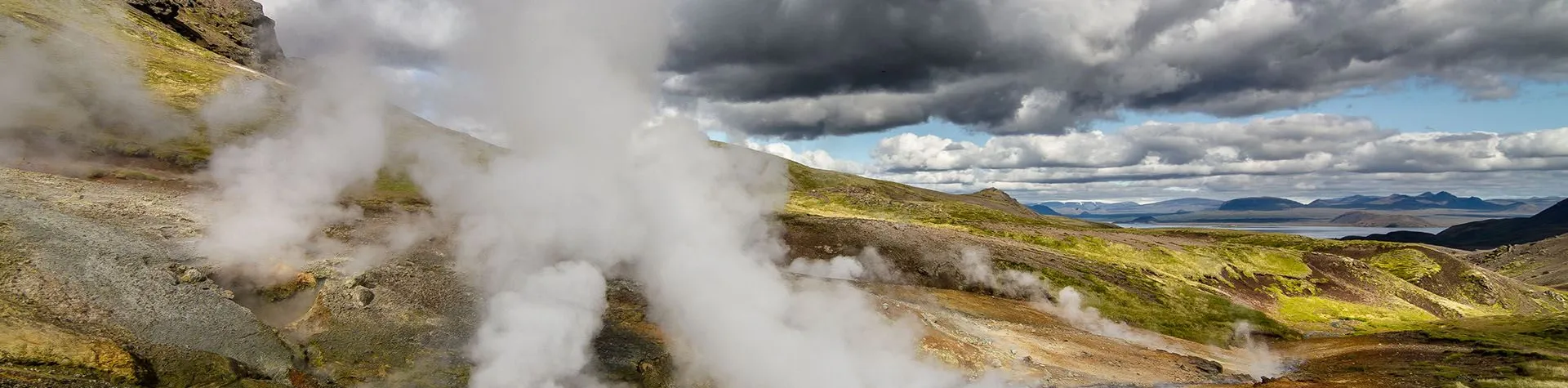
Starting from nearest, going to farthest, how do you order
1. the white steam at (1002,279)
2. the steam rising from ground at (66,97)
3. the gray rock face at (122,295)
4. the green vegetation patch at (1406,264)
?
the gray rock face at (122,295) < the steam rising from ground at (66,97) < the white steam at (1002,279) < the green vegetation patch at (1406,264)

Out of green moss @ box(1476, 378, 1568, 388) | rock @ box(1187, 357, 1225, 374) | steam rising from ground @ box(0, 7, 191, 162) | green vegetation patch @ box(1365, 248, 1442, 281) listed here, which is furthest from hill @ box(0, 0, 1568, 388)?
green moss @ box(1476, 378, 1568, 388)

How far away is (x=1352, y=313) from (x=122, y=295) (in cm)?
12137

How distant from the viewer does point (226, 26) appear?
519ft

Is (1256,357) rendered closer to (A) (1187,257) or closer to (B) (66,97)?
(A) (1187,257)

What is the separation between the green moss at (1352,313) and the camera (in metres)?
86.2

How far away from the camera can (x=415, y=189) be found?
70000mm

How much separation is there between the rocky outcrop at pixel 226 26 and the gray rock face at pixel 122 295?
13791cm

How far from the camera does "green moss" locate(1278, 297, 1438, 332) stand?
86.2 metres

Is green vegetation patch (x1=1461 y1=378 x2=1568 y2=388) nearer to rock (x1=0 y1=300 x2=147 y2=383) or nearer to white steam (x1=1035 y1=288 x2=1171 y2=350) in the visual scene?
white steam (x1=1035 y1=288 x2=1171 y2=350)

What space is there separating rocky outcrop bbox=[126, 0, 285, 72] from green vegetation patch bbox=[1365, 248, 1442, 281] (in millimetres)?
227511

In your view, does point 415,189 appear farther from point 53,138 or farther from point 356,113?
point 53,138

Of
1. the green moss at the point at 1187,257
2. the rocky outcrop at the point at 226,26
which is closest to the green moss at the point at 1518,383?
the green moss at the point at 1187,257

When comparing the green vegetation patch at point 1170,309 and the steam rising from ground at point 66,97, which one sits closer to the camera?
the steam rising from ground at point 66,97

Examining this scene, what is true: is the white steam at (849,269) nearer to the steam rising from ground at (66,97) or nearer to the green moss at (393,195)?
the green moss at (393,195)
